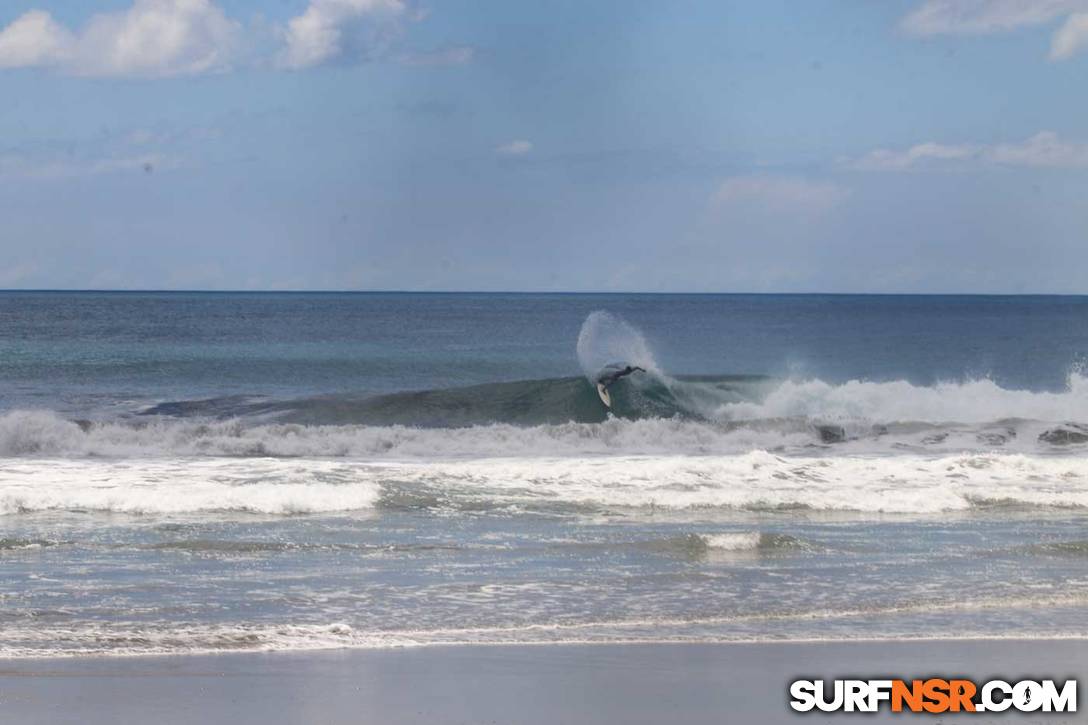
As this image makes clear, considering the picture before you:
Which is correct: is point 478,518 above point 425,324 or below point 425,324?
below

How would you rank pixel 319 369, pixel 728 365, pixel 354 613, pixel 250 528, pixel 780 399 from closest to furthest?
pixel 354 613 < pixel 250 528 < pixel 780 399 < pixel 319 369 < pixel 728 365

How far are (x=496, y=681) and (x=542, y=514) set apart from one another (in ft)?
22.5

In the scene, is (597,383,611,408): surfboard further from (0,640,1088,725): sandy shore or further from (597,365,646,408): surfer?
(0,640,1088,725): sandy shore

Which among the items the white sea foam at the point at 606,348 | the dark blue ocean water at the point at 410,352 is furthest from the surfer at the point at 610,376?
the dark blue ocean water at the point at 410,352

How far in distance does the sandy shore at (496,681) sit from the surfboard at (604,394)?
18645mm

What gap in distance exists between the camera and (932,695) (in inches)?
307

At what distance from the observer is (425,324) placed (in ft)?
256

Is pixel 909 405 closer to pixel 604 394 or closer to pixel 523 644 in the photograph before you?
pixel 604 394

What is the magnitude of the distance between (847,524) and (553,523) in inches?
135

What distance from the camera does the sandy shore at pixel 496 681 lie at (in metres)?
7.32

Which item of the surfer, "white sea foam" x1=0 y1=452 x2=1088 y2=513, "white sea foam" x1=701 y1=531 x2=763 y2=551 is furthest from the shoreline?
the surfer

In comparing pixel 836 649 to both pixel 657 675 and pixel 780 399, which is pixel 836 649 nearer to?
pixel 657 675

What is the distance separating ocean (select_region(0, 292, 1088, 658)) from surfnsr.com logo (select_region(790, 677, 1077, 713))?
50.5 inches

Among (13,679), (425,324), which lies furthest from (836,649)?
(425,324)
